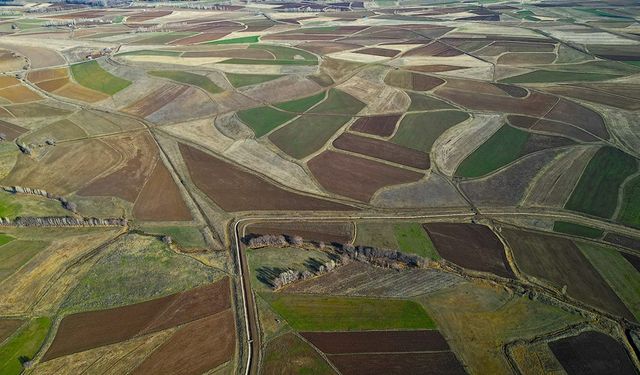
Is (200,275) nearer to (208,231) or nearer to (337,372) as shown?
(208,231)

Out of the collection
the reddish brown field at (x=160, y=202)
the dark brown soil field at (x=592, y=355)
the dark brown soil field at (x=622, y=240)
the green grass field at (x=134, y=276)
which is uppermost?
the reddish brown field at (x=160, y=202)

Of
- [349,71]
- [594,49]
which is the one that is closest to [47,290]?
[349,71]

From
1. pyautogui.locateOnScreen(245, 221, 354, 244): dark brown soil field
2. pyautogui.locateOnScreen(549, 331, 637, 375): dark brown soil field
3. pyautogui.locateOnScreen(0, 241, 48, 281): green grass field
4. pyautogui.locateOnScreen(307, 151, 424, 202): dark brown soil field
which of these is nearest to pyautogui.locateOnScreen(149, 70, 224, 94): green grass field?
pyautogui.locateOnScreen(307, 151, 424, 202): dark brown soil field

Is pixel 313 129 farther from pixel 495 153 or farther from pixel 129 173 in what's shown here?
pixel 129 173

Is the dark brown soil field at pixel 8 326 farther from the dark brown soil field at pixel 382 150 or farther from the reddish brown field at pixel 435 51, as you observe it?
the reddish brown field at pixel 435 51

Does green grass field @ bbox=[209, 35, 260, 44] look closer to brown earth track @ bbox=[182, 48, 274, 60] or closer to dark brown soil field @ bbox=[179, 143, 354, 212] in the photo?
brown earth track @ bbox=[182, 48, 274, 60]

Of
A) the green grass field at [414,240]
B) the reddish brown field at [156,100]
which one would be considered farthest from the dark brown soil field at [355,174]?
the reddish brown field at [156,100]

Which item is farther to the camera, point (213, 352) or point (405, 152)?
point (405, 152)
